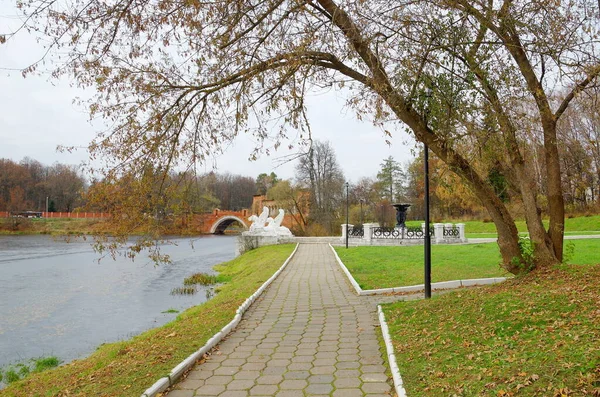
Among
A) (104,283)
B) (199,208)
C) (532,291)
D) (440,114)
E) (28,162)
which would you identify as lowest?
(104,283)

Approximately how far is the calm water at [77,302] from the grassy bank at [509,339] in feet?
12.7

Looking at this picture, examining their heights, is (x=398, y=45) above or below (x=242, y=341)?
above

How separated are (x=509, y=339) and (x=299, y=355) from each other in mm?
2384

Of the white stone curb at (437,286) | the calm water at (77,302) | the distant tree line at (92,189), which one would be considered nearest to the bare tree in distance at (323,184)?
the distant tree line at (92,189)

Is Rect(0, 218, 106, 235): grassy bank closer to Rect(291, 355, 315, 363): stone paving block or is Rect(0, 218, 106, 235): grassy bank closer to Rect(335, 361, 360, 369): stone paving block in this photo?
Rect(291, 355, 315, 363): stone paving block

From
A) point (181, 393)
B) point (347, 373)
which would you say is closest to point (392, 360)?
point (347, 373)

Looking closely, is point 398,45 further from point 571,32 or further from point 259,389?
point 259,389

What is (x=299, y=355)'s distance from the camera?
5535 millimetres

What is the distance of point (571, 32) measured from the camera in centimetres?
714

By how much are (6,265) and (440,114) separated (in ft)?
86.4

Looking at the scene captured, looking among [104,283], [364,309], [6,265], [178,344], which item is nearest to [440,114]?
[364,309]

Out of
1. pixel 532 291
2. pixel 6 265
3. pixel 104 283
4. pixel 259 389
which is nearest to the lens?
pixel 259 389

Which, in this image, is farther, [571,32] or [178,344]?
[571,32]

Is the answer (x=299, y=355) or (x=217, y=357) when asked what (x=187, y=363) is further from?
(x=299, y=355)
